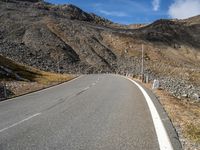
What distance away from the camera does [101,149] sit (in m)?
7.37

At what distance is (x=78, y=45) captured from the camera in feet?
297

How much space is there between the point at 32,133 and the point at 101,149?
252 cm

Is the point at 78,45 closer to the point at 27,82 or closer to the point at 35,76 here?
the point at 35,76

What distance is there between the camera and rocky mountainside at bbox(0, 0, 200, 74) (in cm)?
8106

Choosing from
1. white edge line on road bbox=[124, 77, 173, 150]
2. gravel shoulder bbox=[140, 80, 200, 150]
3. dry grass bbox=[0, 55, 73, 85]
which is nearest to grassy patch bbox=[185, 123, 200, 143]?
gravel shoulder bbox=[140, 80, 200, 150]

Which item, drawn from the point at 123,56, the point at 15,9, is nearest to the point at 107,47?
the point at 123,56

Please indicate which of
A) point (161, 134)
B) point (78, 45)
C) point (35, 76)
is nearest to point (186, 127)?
point (161, 134)

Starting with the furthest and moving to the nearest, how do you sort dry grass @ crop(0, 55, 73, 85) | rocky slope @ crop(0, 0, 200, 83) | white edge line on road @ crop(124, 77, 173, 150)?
rocky slope @ crop(0, 0, 200, 83) → dry grass @ crop(0, 55, 73, 85) → white edge line on road @ crop(124, 77, 173, 150)

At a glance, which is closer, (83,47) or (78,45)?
(83,47)

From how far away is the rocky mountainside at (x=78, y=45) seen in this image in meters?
81.1

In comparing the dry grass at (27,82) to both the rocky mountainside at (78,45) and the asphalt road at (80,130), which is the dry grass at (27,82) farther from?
the rocky mountainside at (78,45)

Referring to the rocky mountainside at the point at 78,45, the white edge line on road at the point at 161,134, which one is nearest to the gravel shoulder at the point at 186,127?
the white edge line on road at the point at 161,134

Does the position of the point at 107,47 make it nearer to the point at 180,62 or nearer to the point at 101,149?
A: the point at 180,62

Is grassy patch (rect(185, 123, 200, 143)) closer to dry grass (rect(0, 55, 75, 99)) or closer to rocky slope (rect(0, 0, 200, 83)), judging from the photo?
dry grass (rect(0, 55, 75, 99))
